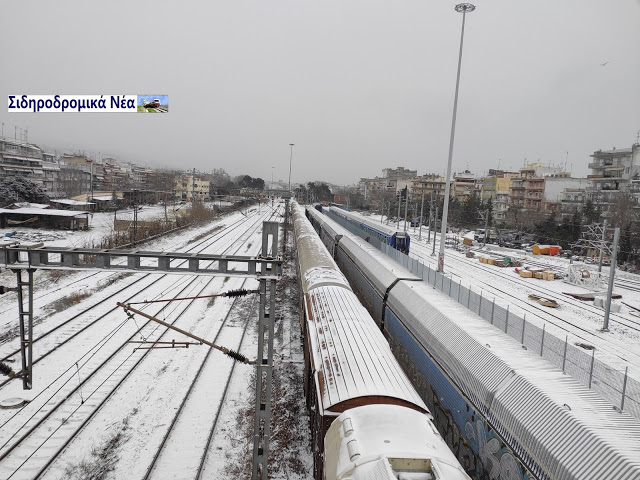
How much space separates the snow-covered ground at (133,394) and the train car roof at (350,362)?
296 cm

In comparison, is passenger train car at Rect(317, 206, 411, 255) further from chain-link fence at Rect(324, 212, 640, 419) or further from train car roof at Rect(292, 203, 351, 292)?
chain-link fence at Rect(324, 212, 640, 419)

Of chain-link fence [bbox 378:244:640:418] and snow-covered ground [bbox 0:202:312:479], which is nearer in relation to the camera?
snow-covered ground [bbox 0:202:312:479]

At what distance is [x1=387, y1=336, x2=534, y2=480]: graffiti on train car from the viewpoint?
6047mm

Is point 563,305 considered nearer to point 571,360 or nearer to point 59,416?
point 571,360

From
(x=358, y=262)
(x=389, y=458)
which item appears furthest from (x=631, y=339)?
(x=389, y=458)

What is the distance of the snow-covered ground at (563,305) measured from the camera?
1770cm

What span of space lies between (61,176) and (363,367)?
11345 centimetres

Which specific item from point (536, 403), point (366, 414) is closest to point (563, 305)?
point (536, 403)

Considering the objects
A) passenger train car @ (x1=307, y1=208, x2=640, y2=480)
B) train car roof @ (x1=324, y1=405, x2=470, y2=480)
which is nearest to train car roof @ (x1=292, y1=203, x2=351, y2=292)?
passenger train car @ (x1=307, y1=208, x2=640, y2=480)

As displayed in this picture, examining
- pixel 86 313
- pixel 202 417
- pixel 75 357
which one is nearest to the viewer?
pixel 202 417

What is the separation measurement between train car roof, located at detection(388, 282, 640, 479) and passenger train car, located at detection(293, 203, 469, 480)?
120 centimetres

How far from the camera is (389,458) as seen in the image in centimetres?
482

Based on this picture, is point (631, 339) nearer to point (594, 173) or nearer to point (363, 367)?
point (363, 367)

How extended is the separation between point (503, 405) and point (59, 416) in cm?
1058
